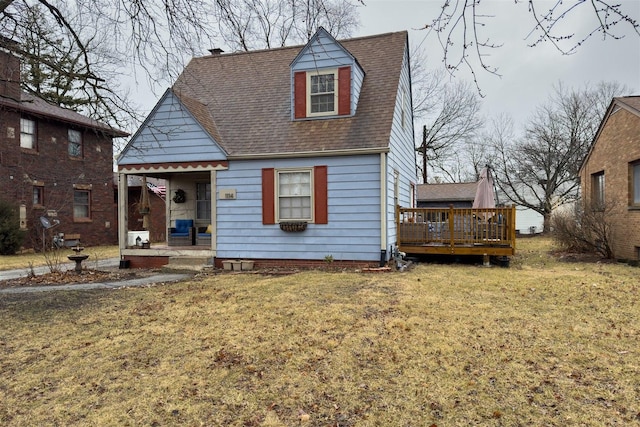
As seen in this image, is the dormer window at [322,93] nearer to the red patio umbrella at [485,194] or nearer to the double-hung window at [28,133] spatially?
the red patio umbrella at [485,194]

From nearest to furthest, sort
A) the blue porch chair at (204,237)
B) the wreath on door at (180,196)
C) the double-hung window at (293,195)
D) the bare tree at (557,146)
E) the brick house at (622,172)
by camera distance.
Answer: the double-hung window at (293,195) < the brick house at (622,172) < the blue porch chair at (204,237) < the wreath on door at (180,196) < the bare tree at (557,146)

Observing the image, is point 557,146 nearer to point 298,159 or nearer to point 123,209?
point 298,159

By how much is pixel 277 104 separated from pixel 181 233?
4937mm

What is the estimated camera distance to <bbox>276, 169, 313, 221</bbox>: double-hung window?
10.8 m

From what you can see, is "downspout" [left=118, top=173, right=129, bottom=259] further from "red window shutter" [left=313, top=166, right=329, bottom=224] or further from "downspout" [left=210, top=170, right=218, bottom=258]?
"red window shutter" [left=313, top=166, right=329, bottom=224]

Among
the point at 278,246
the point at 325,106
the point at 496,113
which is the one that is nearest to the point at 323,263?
the point at 278,246

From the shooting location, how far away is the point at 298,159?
10.8 m

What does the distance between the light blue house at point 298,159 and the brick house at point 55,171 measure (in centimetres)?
557

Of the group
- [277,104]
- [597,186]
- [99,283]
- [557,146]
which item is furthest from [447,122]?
[99,283]

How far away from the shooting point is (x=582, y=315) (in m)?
5.77

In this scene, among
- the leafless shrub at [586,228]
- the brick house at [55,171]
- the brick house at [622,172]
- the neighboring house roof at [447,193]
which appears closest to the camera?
the brick house at [622,172]

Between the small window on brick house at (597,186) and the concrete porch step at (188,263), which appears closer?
the concrete porch step at (188,263)

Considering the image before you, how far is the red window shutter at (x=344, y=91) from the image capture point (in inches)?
431

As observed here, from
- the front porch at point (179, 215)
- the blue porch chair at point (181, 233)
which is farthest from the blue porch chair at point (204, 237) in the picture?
the blue porch chair at point (181, 233)
